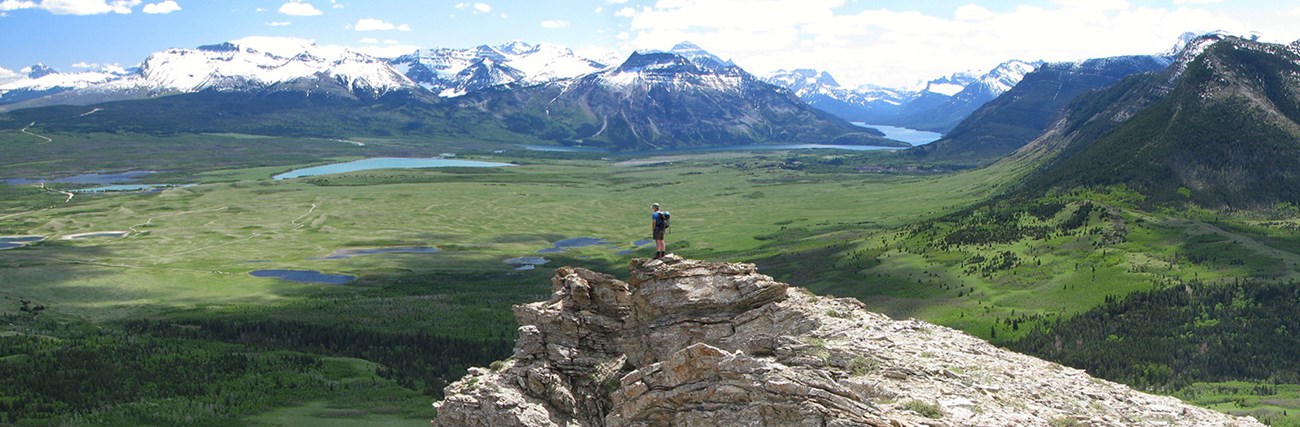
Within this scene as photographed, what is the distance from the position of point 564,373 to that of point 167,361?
78033 millimetres

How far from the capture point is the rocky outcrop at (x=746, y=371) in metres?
31.8

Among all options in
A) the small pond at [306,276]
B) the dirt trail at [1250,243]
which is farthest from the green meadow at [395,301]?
the small pond at [306,276]

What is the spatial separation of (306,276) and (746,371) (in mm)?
170075

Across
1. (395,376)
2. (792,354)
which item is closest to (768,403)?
(792,354)

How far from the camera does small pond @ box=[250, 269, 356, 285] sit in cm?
17800

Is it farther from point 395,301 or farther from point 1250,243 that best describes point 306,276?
point 1250,243

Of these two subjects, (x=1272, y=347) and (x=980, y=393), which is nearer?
(x=980, y=393)

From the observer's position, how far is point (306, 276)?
184 m

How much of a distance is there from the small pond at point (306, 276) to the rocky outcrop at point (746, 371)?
144 metres

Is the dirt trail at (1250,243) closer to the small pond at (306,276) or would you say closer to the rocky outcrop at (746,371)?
the rocky outcrop at (746,371)

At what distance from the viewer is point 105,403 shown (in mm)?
83125

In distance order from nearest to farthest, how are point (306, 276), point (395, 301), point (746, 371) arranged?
point (746, 371) < point (395, 301) < point (306, 276)

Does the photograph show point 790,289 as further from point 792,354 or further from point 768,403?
point 768,403

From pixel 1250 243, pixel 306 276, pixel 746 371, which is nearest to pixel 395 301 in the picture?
pixel 306 276
